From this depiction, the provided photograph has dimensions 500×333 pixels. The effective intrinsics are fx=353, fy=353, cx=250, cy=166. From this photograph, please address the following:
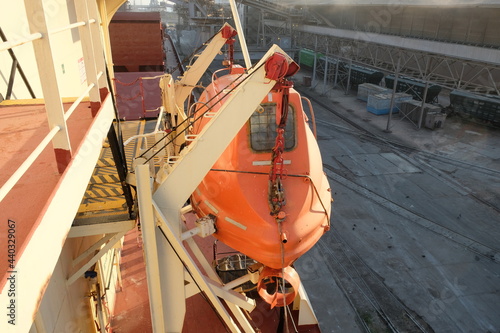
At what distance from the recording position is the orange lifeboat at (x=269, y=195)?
217 inches

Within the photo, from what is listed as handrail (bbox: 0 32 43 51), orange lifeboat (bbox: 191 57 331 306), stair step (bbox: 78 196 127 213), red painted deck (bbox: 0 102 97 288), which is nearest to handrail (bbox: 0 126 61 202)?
red painted deck (bbox: 0 102 97 288)

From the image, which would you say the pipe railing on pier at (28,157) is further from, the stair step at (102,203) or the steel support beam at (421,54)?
the steel support beam at (421,54)

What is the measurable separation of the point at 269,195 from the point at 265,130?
1.27 m

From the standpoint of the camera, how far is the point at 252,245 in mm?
5602

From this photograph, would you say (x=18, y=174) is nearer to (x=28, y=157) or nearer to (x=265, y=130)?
(x=28, y=157)

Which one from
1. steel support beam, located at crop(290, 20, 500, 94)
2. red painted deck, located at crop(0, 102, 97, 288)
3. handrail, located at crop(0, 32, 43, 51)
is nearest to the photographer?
handrail, located at crop(0, 32, 43, 51)

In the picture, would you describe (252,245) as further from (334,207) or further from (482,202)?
(482,202)

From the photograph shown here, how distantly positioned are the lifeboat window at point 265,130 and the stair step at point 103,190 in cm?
232

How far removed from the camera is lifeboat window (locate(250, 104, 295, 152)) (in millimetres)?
6167

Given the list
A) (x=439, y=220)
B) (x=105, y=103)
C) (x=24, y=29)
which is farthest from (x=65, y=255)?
(x=439, y=220)

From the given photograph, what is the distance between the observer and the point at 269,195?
18.5 feet

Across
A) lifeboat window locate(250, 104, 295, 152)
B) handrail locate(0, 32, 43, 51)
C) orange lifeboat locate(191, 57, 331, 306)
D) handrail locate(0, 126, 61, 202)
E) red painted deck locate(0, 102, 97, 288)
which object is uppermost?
handrail locate(0, 32, 43, 51)

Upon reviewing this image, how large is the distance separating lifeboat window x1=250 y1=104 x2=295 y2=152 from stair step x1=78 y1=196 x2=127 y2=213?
7.67 ft

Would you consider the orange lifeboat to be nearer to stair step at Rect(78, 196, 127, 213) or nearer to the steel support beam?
→ stair step at Rect(78, 196, 127, 213)
